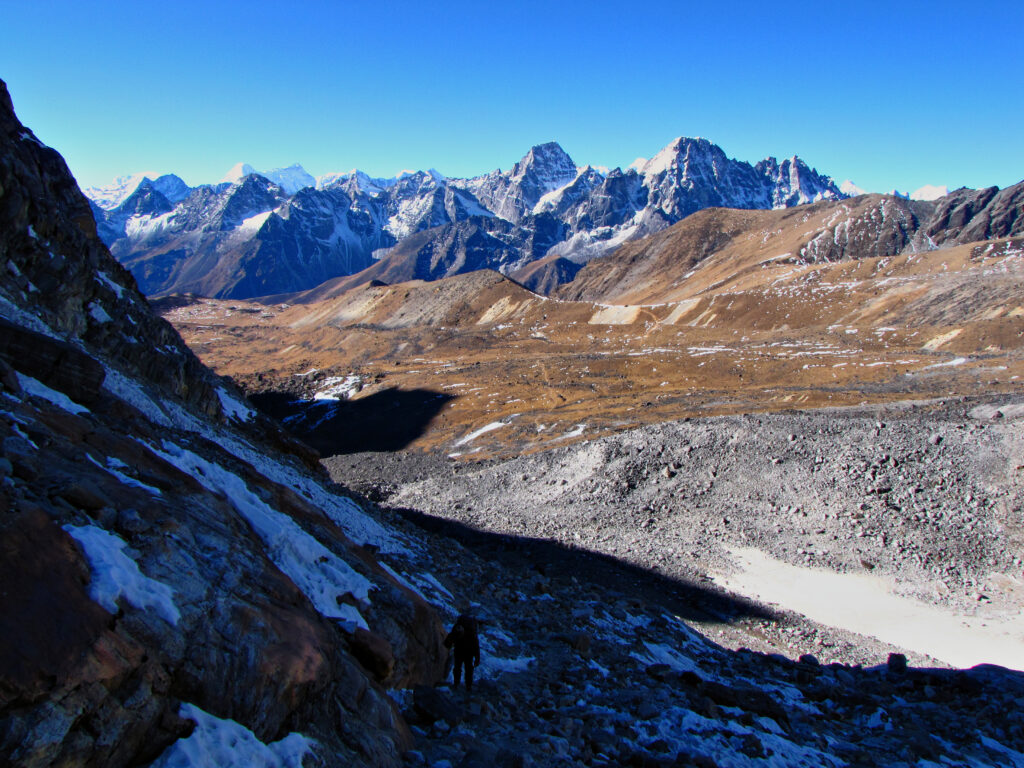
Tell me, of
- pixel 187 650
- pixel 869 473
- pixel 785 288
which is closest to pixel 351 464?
pixel 869 473

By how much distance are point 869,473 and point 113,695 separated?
33.3m

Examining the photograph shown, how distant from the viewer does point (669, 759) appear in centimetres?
988

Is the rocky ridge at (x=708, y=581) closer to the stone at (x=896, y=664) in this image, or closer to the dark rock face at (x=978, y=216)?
the stone at (x=896, y=664)

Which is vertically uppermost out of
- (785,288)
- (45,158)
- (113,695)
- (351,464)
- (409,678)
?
(785,288)

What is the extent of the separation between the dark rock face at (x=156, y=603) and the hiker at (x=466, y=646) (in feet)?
1.35

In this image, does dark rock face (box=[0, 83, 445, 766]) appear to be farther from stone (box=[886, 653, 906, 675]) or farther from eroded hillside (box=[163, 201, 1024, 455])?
eroded hillside (box=[163, 201, 1024, 455])

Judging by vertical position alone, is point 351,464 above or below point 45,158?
below

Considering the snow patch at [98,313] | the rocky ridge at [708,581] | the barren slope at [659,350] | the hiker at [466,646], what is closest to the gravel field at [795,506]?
the rocky ridge at [708,581]

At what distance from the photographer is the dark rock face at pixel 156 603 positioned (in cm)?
552

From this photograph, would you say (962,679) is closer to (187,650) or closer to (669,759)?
(669,759)

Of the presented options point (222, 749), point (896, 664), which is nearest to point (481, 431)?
point (896, 664)

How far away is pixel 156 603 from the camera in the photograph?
6641mm

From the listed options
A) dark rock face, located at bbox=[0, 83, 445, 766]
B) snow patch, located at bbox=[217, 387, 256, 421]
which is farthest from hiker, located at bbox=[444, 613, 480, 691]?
snow patch, located at bbox=[217, 387, 256, 421]

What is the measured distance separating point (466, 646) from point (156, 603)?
19.5ft
